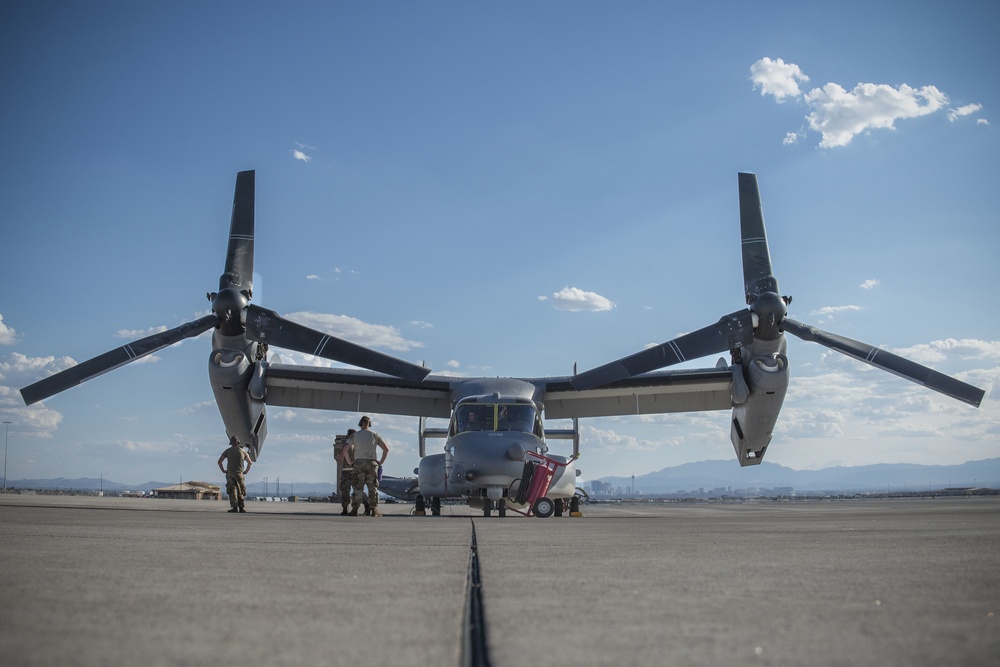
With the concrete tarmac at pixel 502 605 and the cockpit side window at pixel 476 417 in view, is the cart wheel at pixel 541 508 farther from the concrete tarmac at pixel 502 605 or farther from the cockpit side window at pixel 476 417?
the concrete tarmac at pixel 502 605

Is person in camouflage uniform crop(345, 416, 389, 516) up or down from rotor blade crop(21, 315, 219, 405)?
down

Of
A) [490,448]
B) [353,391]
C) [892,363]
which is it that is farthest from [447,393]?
[892,363]

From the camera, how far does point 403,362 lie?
18156mm

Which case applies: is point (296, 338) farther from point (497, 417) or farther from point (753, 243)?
point (753, 243)

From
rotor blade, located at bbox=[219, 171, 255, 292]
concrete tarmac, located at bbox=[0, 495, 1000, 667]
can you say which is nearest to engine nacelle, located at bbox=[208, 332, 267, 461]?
rotor blade, located at bbox=[219, 171, 255, 292]

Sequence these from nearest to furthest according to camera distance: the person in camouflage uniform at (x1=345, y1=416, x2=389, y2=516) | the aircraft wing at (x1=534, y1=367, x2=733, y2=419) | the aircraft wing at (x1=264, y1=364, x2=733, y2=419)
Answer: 1. the person in camouflage uniform at (x1=345, y1=416, x2=389, y2=516)
2. the aircraft wing at (x1=264, y1=364, x2=733, y2=419)
3. the aircraft wing at (x1=534, y1=367, x2=733, y2=419)

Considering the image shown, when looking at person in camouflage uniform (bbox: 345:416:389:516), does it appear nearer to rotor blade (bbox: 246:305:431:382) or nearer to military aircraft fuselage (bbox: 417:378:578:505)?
military aircraft fuselage (bbox: 417:378:578:505)

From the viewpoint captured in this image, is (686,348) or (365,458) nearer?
(365,458)

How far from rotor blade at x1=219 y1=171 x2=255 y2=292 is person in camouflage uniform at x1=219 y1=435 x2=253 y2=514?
12.5 ft

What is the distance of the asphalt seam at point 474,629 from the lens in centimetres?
236

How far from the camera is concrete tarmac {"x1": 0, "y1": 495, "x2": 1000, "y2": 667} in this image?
2.42 metres

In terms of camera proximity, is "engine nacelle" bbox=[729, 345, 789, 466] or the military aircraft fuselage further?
"engine nacelle" bbox=[729, 345, 789, 466]

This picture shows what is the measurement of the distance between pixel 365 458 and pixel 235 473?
434 centimetres

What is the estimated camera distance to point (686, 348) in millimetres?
19203
